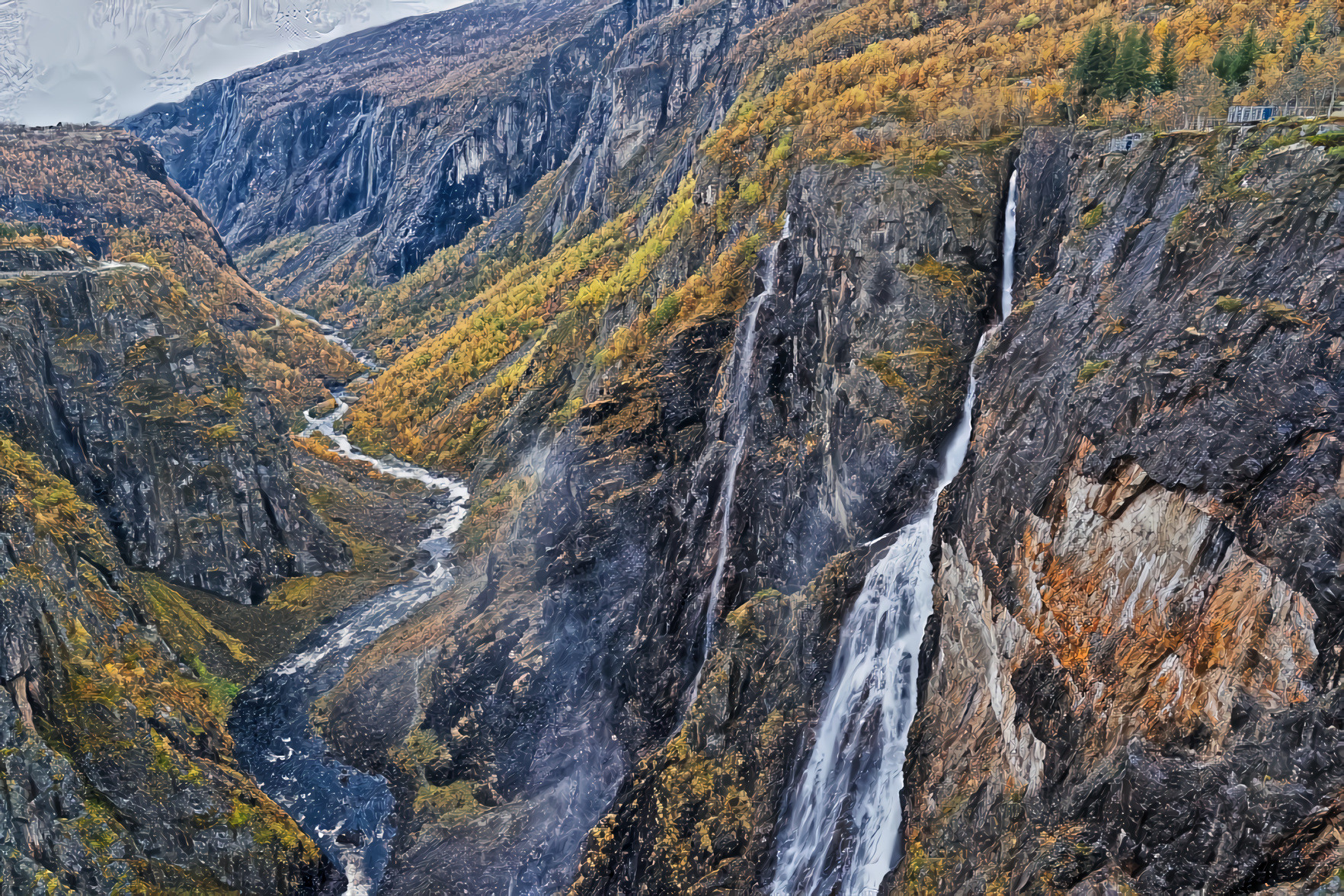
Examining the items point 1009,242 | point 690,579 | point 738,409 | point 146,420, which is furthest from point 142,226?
point 1009,242

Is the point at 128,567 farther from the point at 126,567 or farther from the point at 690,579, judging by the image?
the point at 690,579

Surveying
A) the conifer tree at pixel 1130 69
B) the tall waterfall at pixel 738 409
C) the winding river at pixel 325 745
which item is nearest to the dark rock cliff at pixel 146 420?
the winding river at pixel 325 745

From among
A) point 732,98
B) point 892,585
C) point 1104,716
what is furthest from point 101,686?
point 732,98

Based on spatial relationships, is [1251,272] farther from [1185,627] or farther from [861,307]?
[861,307]

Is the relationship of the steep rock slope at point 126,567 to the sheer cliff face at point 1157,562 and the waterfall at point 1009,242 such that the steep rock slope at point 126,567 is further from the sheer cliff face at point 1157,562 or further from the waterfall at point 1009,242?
the waterfall at point 1009,242

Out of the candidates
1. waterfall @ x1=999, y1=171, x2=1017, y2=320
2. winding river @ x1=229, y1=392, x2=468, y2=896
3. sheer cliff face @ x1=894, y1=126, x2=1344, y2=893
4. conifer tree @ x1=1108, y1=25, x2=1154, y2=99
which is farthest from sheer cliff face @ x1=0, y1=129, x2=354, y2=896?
conifer tree @ x1=1108, y1=25, x2=1154, y2=99
